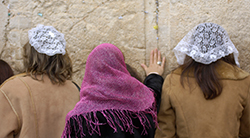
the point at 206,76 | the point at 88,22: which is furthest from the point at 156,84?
the point at 88,22

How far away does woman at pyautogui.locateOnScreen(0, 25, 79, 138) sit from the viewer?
1689 millimetres

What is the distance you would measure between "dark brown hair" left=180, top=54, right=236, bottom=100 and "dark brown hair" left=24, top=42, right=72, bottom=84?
1.03 m

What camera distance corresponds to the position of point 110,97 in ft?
5.07

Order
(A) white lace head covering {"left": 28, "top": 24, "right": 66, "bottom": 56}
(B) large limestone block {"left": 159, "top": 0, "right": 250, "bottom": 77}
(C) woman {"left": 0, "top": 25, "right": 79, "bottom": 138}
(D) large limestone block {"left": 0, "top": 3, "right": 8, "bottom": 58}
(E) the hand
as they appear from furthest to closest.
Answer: (D) large limestone block {"left": 0, "top": 3, "right": 8, "bottom": 58}, (E) the hand, (B) large limestone block {"left": 159, "top": 0, "right": 250, "bottom": 77}, (A) white lace head covering {"left": 28, "top": 24, "right": 66, "bottom": 56}, (C) woman {"left": 0, "top": 25, "right": 79, "bottom": 138}

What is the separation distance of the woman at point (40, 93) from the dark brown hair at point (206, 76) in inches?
40.1

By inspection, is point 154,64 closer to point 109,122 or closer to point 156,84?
point 156,84

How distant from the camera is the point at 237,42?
92.5 inches

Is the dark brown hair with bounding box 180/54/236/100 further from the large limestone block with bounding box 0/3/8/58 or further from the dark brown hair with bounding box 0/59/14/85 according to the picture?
the large limestone block with bounding box 0/3/8/58

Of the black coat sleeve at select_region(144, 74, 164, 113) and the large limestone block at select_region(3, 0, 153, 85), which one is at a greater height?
the large limestone block at select_region(3, 0, 153, 85)

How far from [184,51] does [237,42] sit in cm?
85

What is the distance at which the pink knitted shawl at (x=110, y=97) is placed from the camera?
150 centimetres

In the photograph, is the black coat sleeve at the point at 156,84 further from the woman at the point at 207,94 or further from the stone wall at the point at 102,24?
the stone wall at the point at 102,24

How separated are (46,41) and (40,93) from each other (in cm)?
44

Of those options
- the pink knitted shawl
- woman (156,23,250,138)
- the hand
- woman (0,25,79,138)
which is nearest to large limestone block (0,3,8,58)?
woman (0,25,79,138)
